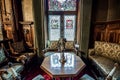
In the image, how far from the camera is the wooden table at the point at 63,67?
9.15 ft

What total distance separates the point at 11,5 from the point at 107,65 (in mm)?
3246

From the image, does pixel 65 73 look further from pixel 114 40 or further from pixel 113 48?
pixel 114 40

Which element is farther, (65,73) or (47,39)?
(47,39)

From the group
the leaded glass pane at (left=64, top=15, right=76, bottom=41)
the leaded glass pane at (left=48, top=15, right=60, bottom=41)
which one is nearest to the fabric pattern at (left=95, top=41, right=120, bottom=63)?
the leaded glass pane at (left=64, top=15, right=76, bottom=41)

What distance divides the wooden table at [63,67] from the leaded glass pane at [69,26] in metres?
1.36

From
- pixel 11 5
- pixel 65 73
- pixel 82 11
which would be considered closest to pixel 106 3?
pixel 82 11

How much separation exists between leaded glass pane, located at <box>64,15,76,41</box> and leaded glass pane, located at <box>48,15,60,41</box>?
27 cm

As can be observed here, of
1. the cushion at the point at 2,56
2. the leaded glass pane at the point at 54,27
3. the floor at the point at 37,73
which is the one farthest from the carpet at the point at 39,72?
the leaded glass pane at the point at 54,27

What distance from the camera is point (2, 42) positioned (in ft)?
13.4

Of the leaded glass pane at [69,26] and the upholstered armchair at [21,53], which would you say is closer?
the upholstered armchair at [21,53]

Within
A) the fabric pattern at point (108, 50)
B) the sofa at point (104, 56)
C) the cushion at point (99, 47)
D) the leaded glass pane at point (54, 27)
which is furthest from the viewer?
the leaded glass pane at point (54, 27)

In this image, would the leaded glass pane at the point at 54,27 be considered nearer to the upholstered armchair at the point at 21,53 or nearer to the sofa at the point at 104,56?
the upholstered armchair at the point at 21,53

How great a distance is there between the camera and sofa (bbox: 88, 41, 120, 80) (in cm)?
345

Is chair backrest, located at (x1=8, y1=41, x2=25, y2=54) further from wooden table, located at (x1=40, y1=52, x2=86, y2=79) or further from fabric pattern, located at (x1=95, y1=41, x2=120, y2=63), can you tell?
fabric pattern, located at (x1=95, y1=41, x2=120, y2=63)
